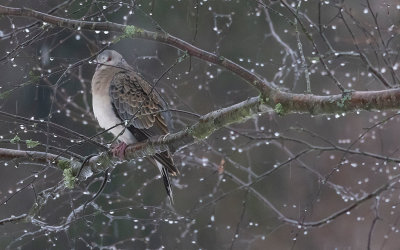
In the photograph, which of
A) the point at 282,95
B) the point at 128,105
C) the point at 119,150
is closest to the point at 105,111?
the point at 128,105

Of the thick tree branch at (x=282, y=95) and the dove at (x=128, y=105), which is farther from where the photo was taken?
the dove at (x=128, y=105)

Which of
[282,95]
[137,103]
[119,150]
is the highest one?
[137,103]

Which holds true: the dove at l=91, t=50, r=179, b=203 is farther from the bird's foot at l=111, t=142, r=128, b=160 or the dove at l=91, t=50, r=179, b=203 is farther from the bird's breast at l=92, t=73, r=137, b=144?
the bird's foot at l=111, t=142, r=128, b=160

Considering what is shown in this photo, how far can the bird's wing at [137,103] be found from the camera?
480 centimetres

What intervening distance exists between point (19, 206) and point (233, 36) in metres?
4.10

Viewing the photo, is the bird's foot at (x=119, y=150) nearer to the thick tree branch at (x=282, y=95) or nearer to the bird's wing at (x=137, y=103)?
the bird's wing at (x=137, y=103)

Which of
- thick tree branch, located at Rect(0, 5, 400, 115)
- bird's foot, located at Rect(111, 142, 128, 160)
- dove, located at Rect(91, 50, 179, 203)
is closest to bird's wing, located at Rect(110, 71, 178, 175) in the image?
dove, located at Rect(91, 50, 179, 203)

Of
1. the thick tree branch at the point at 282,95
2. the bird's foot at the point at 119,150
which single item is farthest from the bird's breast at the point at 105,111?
the thick tree branch at the point at 282,95

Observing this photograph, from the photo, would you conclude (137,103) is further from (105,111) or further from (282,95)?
(282,95)

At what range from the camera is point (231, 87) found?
10.8 metres

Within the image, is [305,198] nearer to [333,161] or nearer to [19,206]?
[333,161]

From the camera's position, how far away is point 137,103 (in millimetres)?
4977

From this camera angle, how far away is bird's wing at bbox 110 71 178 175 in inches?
189

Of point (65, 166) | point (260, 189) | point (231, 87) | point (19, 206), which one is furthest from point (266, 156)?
point (65, 166)
